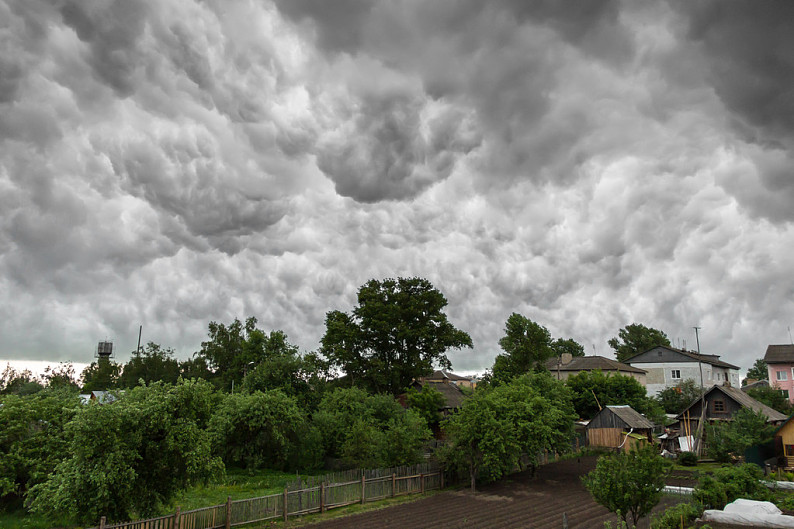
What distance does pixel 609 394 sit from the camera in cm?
6156

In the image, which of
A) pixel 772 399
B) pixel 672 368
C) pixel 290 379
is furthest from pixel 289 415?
pixel 672 368

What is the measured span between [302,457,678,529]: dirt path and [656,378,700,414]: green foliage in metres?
44.0

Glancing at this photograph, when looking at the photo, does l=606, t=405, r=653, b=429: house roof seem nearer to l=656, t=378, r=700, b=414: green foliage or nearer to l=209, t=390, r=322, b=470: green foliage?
l=656, t=378, r=700, b=414: green foliage

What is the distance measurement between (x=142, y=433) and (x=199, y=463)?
2.36 meters

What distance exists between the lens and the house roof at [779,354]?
72.5 meters

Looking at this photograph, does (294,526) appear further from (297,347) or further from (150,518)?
(297,347)

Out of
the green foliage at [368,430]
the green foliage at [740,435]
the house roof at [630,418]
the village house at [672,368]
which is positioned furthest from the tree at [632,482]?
the village house at [672,368]

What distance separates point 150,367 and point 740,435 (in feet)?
296

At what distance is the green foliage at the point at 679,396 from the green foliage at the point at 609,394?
Answer: 427 inches

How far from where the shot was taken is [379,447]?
34156mm

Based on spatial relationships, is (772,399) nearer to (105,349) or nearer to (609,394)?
(609,394)

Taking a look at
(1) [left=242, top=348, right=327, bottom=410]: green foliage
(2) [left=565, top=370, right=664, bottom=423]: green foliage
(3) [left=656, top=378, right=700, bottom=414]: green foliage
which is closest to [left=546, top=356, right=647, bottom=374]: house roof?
(3) [left=656, top=378, right=700, bottom=414]: green foliage

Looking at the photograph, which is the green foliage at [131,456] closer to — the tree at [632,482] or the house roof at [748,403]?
the tree at [632,482]

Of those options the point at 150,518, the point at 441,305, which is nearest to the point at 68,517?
the point at 150,518
